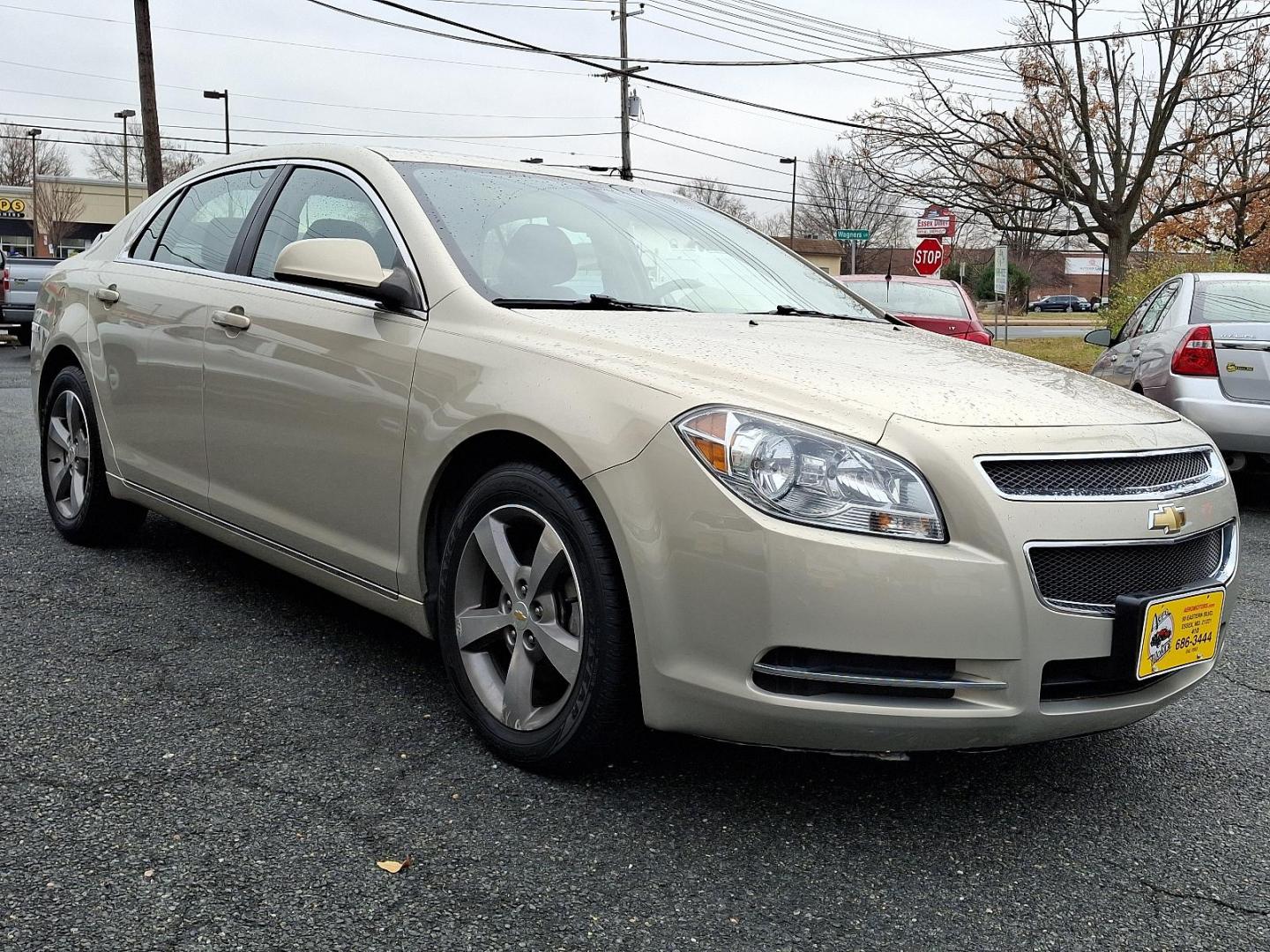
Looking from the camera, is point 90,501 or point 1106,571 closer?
point 1106,571

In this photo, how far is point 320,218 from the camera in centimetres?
388

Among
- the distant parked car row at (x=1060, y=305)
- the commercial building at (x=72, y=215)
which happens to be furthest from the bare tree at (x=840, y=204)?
the commercial building at (x=72, y=215)

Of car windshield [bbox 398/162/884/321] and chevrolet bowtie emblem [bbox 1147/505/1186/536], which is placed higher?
car windshield [bbox 398/162/884/321]

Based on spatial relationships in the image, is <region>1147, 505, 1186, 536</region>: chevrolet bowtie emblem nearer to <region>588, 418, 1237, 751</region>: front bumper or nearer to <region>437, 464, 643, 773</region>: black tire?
<region>588, 418, 1237, 751</region>: front bumper

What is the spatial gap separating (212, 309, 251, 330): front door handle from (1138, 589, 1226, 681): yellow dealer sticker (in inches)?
106

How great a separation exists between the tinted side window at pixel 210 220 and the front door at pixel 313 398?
223 millimetres

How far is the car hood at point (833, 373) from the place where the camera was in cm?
263

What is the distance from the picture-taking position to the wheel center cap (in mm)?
2924

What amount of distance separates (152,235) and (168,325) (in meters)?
0.74

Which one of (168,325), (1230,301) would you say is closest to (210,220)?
(168,325)

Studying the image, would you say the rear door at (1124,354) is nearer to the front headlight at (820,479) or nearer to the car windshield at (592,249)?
the car windshield at (592,249)

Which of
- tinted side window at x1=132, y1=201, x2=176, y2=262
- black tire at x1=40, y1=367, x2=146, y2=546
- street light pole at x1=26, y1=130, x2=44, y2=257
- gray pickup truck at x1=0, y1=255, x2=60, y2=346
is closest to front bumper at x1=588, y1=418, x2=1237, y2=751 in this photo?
tinted side window at x1=132, y1=201, x2=176, y2=262

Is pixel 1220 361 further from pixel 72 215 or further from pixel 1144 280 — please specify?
pixel 72 215

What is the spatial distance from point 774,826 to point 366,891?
2.94ft
